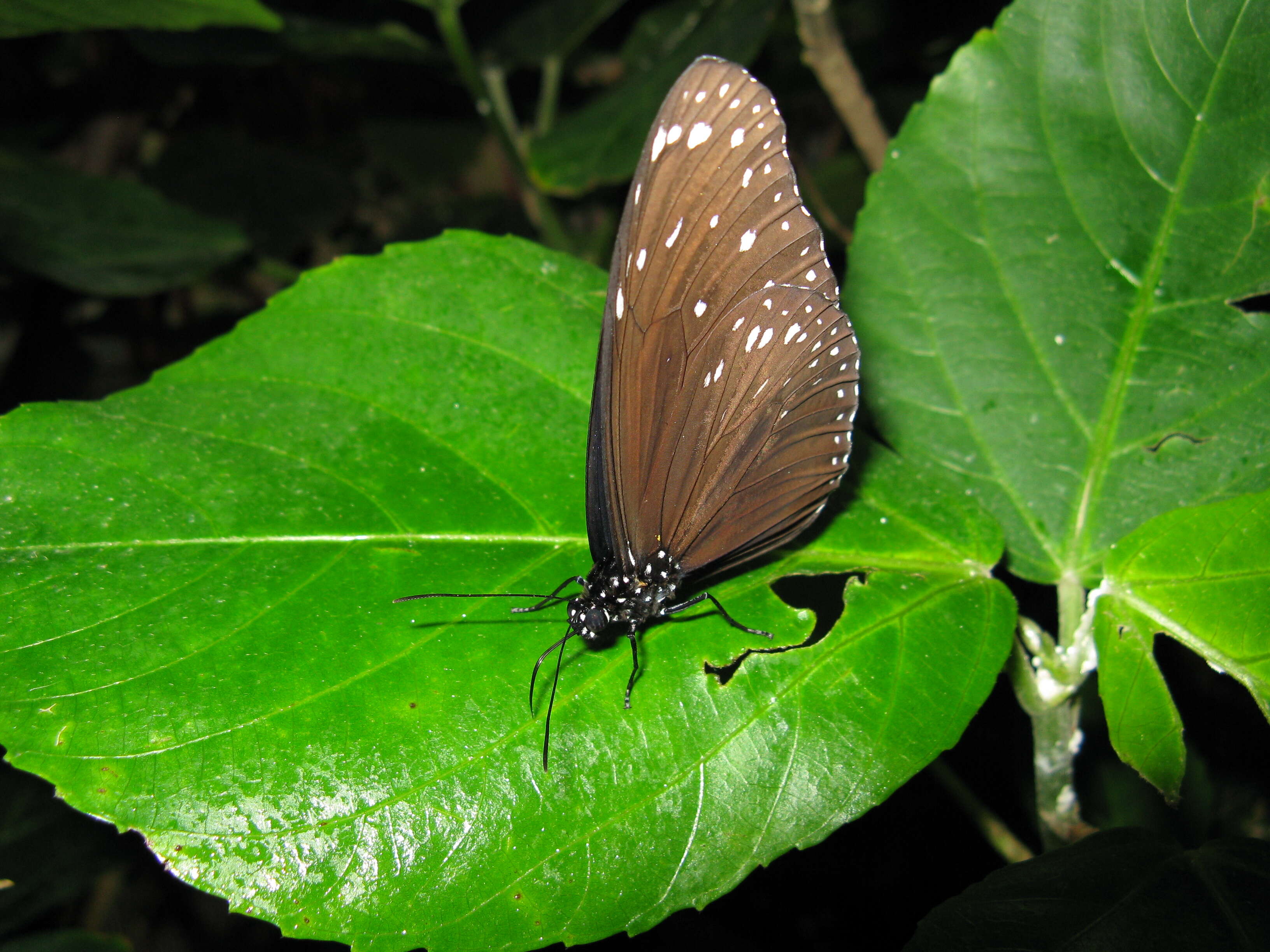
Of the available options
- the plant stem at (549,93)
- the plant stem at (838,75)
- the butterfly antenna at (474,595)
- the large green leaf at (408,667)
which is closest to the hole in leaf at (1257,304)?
the plant stem at (838,75)

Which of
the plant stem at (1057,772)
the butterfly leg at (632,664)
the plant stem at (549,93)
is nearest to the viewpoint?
the butterfly leg at (632,664)

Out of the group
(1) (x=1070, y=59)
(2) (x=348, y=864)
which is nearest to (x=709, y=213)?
(1) (x=1070, y=59)

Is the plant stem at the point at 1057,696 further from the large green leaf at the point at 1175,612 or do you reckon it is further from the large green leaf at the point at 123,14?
the large green leaf at the point at 123,14

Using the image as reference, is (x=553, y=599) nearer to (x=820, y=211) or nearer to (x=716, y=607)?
(x=716, y=607)

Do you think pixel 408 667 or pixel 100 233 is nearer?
pixel 408 667

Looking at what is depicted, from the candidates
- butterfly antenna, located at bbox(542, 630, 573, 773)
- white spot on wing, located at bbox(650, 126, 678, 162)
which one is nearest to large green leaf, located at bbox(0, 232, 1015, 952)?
butterfly antenna, located at bbox(542, 630, 573, 773)

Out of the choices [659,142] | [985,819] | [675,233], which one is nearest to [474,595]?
[675,233]
